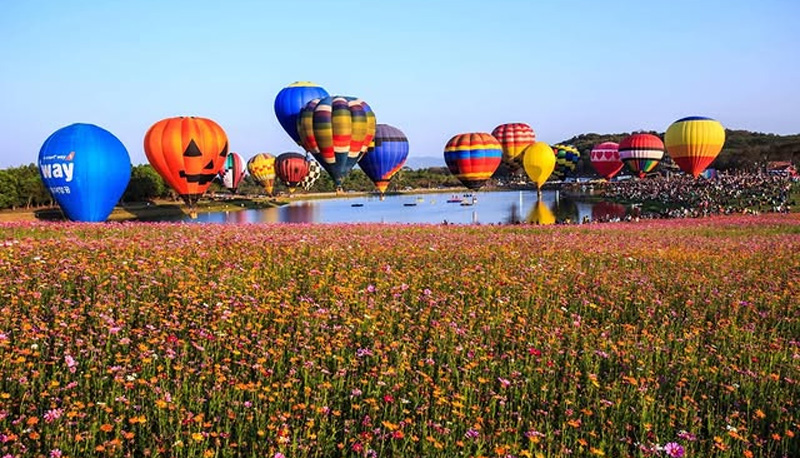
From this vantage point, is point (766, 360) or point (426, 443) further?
point (766, 360)

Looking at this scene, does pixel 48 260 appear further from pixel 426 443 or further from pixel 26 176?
pixel 26 176

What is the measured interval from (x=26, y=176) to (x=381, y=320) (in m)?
87.7

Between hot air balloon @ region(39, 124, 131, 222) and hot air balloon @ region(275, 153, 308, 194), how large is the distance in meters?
Result: 67.5

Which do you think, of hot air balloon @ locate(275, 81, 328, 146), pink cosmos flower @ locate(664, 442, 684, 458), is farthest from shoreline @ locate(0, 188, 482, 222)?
pink cosmos flower @ locate(664, 442, 684, 458)

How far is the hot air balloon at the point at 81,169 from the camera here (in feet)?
139

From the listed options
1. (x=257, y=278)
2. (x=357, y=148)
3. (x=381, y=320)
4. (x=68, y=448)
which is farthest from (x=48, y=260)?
(x=357, y=148)

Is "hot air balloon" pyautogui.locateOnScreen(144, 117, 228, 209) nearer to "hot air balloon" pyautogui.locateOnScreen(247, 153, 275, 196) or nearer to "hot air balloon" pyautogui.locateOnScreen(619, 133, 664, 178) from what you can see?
"hot air balloon" pyautogui.locateOnScreen(247, 153, 275, 196)

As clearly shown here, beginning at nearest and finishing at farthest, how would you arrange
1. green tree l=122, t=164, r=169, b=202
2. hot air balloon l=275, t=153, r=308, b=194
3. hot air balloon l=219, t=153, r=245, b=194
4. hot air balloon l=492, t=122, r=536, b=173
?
green tree l=122, t=164, r=169, b=202 < hot air balloon l=492, t=122, r=536, b=173 < hot air balloon l=219, t=153, r=245, b=194 < hot air balloon l=275, t=153, r=308, b=194

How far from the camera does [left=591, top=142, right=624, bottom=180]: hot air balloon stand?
10675 cm

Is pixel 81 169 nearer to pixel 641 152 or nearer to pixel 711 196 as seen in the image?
pixel 711 196

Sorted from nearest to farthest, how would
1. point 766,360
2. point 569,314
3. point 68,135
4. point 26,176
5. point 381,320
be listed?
point 766,360 < point 381,320 < point 569,314 < point 68,135 < point 26,176

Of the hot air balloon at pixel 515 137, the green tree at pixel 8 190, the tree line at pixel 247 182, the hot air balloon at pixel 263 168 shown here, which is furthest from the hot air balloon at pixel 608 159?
the green tree at pixel 8 190

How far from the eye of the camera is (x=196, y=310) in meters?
7.91

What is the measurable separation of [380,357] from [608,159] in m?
108
